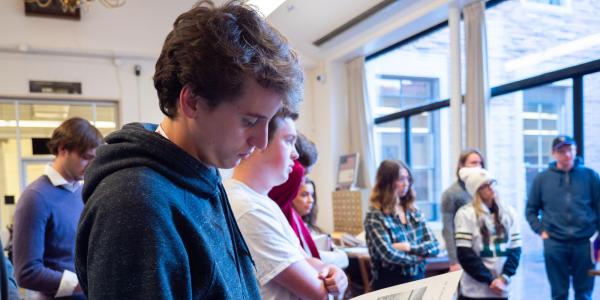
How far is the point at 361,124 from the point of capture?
642cm

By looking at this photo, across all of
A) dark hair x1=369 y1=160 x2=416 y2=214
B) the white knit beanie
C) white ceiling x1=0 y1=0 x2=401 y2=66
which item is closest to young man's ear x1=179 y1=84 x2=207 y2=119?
dark hair x1=369 y1=160 x2=416 y2=214

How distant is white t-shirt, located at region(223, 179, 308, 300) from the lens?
117 centimetres

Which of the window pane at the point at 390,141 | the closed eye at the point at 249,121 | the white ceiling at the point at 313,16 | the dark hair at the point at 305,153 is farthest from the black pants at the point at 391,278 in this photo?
the window pane at the point at 390,141

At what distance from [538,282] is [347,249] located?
70.2 inches

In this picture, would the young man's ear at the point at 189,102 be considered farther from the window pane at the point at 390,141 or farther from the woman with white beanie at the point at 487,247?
the window pane at the point at 390,141

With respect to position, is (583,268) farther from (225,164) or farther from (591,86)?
(225,164)

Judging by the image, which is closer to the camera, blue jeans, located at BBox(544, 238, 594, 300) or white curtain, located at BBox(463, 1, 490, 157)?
blue jeans, located at BBox(544, 238, 594, 300)

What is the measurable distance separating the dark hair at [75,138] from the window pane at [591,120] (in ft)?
12.0

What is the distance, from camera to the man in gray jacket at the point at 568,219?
3.53 metres

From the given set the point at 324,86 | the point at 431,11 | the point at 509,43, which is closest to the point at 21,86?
the point at 324,86

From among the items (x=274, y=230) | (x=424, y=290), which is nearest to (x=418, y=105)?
(x=274, y=230)

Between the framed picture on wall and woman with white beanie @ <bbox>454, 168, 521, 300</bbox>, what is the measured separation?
133 inches

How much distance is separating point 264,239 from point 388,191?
1.84 meters

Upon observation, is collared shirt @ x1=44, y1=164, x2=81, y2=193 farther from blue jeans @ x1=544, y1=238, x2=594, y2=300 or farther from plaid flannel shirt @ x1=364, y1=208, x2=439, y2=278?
blue jeans @ x1=544, y1=238, x2=594, y2=300
